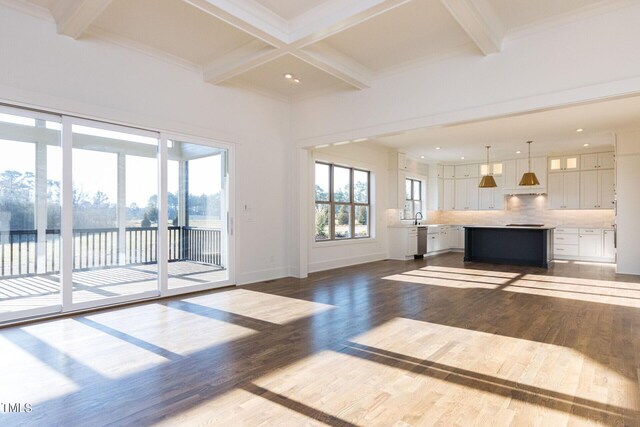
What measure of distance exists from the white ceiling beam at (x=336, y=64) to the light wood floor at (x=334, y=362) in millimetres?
3071

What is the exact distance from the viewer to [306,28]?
3.97 metres

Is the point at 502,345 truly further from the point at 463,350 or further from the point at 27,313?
the point at 27,313

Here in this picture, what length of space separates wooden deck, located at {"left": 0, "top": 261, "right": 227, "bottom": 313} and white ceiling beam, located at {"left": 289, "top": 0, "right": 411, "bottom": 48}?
3.41 m

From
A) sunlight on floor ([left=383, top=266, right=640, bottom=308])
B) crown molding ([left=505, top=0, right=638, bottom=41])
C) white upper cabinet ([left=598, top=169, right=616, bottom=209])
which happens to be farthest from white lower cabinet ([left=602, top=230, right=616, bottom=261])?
crown molding ([left=505, top=0, right=638, bottom=41])

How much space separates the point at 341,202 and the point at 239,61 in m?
4.12

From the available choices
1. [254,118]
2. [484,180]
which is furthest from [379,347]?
[484,180]

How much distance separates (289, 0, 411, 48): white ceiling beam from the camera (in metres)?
3.46

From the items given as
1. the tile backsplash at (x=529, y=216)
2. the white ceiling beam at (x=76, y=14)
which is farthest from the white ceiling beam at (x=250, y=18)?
the tile backsplash at (x=529, y=216)

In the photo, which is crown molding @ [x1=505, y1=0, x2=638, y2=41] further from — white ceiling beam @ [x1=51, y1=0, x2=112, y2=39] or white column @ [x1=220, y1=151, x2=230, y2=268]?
white ceiling beam @ [x1=51, y1=0, x2=112, y2=39]

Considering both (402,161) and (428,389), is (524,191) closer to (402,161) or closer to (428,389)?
(402,161)

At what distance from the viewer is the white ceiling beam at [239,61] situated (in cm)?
444

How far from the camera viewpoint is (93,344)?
3129 millimetres

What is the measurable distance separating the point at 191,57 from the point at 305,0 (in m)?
2.03

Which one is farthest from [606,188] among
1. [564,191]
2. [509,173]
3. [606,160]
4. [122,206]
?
[122,206]
